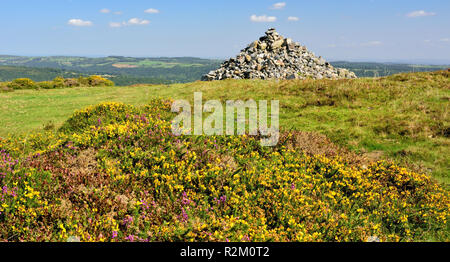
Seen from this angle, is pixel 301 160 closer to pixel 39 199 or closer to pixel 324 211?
pixel 324 211

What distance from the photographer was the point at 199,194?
5723 mm

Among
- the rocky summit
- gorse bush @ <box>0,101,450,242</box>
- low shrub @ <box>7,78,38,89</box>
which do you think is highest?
the rocky summit

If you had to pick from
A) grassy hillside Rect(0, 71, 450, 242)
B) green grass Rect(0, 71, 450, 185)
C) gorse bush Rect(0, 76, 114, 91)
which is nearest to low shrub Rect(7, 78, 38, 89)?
gorse bush Rect(0, 76, 114, 91)

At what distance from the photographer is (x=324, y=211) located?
553 cm

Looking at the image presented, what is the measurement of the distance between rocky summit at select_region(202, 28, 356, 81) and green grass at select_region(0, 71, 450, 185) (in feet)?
36.1

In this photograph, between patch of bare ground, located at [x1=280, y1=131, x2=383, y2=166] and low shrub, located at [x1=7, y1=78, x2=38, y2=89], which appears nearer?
patch of bare ground, located at [x1=280, y1=131, x2=383, y2=166]

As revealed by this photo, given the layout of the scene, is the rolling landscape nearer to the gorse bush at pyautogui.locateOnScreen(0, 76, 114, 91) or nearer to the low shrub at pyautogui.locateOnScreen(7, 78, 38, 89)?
the gorse bush at pyautogui.locateOnScreen(0, 76, 114, 91)

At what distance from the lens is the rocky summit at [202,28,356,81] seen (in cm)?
3278

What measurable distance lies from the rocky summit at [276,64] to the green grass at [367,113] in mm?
11010

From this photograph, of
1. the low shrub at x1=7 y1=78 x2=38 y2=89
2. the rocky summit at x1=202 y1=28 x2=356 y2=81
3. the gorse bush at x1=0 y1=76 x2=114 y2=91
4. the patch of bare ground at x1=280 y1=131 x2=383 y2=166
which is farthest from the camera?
the gorse bush at x1=0 y1=76 x2=114 y2=91

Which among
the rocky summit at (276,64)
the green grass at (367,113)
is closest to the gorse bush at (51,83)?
the green grass at (367,113)

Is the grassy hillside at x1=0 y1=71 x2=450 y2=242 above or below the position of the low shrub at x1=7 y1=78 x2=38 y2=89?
below

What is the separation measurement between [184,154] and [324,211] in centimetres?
377

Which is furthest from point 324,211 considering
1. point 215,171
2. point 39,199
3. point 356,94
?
point 356,94
